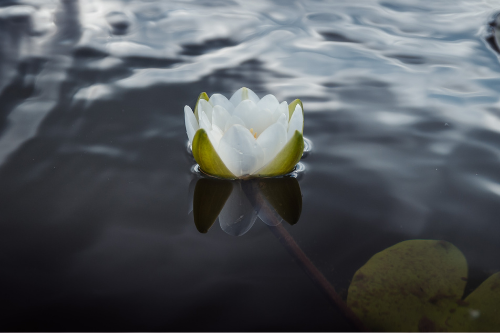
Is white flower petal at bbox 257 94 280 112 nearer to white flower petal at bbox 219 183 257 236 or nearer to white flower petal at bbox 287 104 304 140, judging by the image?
white flower petal at bbox 287 104 304 140

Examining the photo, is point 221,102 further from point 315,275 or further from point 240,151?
point 315,275

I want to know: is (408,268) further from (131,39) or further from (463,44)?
(131,39)

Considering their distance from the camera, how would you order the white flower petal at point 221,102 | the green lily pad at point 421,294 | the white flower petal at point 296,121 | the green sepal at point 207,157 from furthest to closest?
the white flower petal at point 221,102, the white flower petal at point 296,121, the green sepal at point 207,157, the green lily pad at point 421,294

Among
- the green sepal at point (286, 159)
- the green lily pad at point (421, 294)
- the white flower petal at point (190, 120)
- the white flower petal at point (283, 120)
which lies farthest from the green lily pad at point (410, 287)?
the white flower petal at point (190, 120)

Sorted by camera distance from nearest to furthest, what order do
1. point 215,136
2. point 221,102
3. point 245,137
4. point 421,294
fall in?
1. point 421,294
2. point 245,137
3. point 215,136
4. point 221,102

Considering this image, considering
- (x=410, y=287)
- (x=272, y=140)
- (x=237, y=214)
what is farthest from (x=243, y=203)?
(x=410, y=287)

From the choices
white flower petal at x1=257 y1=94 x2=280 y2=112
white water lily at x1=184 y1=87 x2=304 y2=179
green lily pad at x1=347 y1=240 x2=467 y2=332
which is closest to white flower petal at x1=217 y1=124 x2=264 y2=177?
white water lily at x1=184 y1=87 x2=304 y2=179

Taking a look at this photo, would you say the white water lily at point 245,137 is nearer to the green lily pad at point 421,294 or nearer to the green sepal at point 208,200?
the green sepal at point 208,200
